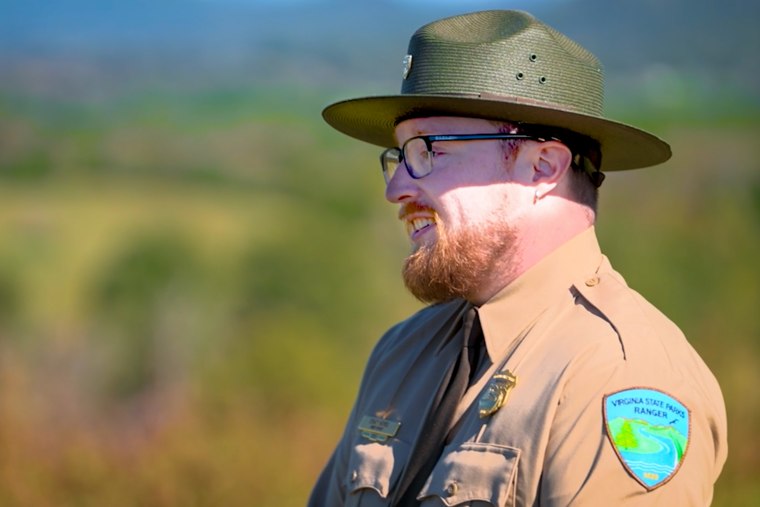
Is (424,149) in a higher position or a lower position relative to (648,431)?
higher

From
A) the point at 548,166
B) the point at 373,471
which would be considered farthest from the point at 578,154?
the point at 373,471

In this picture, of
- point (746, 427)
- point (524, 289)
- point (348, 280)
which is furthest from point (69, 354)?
point (524, 289)

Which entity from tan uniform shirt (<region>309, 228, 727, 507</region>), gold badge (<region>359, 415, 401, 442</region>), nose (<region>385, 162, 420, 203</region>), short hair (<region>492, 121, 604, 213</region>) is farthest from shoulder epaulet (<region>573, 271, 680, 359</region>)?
gold badge (<region>359, 415, 401, 442</region>)

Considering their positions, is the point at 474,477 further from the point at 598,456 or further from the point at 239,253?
the point at 239,253

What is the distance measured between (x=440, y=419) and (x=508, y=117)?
0.77 m

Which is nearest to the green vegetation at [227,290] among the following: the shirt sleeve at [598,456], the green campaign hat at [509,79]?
the green campaign hat at [509,79]

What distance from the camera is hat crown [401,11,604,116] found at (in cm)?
272

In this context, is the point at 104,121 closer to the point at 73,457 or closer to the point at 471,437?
the point at 73,457

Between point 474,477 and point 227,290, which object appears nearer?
point 474,477

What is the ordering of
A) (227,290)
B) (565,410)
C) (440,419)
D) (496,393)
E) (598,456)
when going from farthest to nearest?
(227,290) → (440,419) → (496,393) → (565,410) → (598,456)

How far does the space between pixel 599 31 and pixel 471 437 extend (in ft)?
23.1

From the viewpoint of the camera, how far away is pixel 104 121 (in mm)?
9641

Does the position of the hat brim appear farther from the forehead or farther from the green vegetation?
the green vegetation

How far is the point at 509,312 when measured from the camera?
8.93 feet
